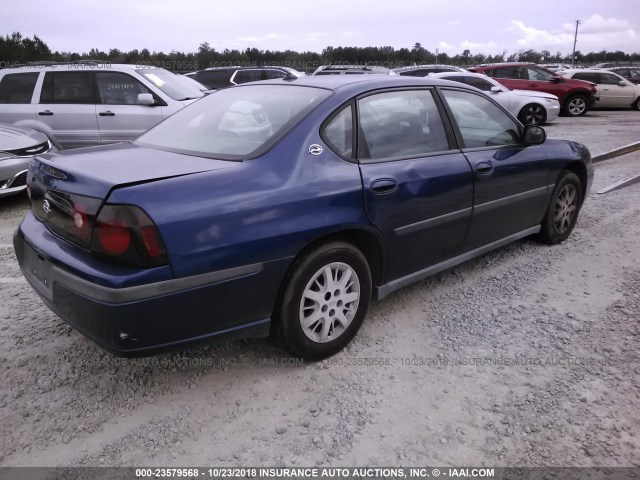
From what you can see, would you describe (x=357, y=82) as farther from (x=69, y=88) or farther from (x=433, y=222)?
(x=69, y=88)

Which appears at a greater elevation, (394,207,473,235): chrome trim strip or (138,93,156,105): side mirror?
(138,93,156,105): side mirror

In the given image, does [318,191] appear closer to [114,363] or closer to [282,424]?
[282,424]

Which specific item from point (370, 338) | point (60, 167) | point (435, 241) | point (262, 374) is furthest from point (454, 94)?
point (60, 167)

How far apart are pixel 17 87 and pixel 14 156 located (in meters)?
2.17

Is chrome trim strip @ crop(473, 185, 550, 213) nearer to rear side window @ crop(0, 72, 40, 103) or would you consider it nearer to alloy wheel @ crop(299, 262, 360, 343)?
alloy wheel @ crop(299, 262, 360, 343)

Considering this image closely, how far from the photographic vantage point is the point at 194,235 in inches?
86.0

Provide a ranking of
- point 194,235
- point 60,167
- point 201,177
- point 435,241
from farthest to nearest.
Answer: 1. point 435,241
2. point 60,167
3. point 201,177
4. point 194,235

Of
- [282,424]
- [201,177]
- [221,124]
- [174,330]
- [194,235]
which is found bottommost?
[282,424]

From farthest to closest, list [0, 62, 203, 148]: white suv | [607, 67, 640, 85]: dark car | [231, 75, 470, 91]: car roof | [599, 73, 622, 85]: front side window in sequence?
[607, 67, 640, 85]: dark car
[599, 73, 622, 85]: front side window
[0, 62, 203, 148]: white suv
[231, 75, 470, 91]: car roof

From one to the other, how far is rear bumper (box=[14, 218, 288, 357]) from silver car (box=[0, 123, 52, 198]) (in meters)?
3.66

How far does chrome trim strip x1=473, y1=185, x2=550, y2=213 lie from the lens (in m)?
3.52

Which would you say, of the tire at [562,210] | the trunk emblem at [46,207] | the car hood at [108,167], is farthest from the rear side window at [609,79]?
the trunk emblem at [46,207]

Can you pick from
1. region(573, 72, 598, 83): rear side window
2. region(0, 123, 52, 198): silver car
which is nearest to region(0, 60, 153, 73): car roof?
region(0, 123, 52, 198): silver car

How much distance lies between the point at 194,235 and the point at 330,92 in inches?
50.6
